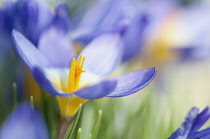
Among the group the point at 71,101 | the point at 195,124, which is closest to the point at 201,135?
the point at 195,124

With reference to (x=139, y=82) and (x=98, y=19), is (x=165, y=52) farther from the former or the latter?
(x=139, y=82)

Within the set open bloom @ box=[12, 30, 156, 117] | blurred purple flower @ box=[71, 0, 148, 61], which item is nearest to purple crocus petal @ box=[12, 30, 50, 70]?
open bloom @ box=[12, 30, 156, 117]

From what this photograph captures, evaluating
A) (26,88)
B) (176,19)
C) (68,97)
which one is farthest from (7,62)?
(176,19)

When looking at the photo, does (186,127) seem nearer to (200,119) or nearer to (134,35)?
(200,119)

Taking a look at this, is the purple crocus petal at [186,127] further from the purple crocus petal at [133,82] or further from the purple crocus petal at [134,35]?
the purple crocus petal at [134,35]

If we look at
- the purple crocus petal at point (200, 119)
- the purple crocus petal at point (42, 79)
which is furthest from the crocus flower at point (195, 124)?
the purple crocus petal at point (42, 79)

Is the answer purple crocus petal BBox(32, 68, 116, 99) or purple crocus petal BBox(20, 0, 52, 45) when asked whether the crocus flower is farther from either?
purple crocus petal BBox(20, 0, 52, 45)
